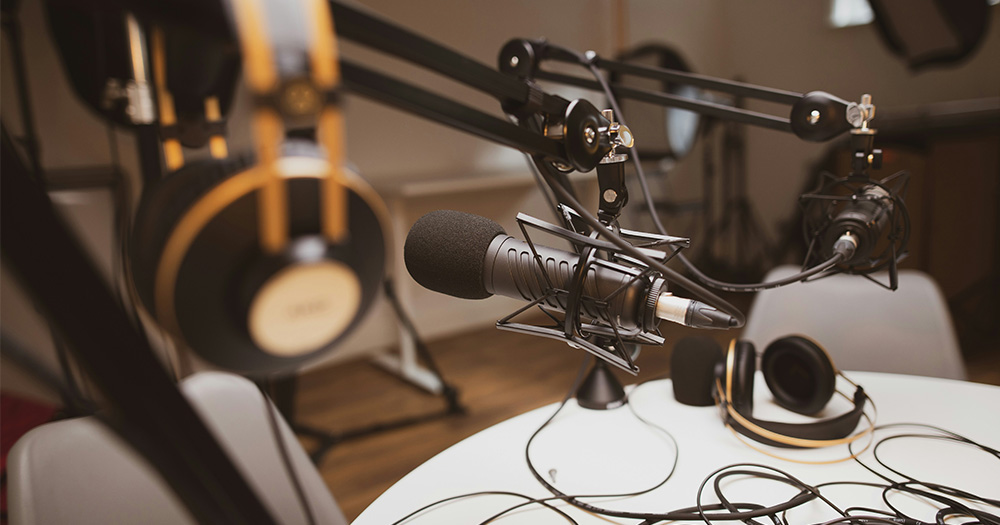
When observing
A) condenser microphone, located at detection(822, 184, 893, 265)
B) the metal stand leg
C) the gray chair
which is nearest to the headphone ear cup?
condenser microphone, located at detection(822, 184, 893, 265)

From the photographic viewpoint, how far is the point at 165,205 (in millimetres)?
317

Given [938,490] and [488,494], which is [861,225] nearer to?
[938,490]

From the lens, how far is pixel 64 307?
321 mm

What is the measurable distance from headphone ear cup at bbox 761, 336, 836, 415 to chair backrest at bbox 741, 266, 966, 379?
33cm

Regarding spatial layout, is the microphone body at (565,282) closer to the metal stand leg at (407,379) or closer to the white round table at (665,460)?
the white round table at (665,460)

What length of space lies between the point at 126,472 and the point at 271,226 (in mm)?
624

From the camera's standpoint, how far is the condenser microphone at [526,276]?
0.49m

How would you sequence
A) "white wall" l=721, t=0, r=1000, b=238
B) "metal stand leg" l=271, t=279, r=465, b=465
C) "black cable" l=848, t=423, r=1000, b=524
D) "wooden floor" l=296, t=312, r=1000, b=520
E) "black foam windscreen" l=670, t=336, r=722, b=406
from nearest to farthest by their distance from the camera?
"black cable" l=848, t=423, r=1000, b=524
"black foam windscreen" l=670, t=336, r=722, b=406
"metal stand leg" l=271, t=279, r=465, b=465
"wooden floor" l=296, t=312, r=1000, b=520
"white wall" l=721, t=0, r=1000, b=238

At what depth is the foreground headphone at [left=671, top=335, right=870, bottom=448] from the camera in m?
0.83

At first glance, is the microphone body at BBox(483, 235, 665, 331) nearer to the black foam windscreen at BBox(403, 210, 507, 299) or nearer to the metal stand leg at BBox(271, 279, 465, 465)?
the black foam windscreen at BBox(403, 210, 507, 299)

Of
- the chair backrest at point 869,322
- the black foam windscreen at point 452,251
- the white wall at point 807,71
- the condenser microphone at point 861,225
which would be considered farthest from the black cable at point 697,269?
the white wall at point 807,71

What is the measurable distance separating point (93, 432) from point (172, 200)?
577 mm

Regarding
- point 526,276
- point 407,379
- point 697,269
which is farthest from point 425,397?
point 526,276

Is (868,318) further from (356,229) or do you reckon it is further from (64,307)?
(64,307)
